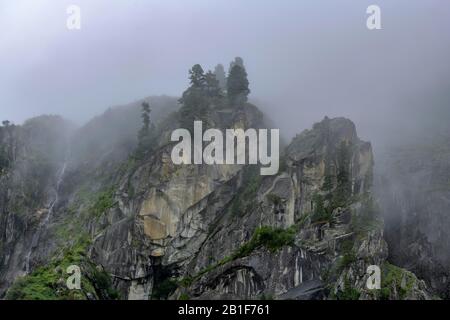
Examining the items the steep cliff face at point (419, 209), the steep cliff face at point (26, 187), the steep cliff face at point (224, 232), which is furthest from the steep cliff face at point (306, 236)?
the steep cliff face at point (26, 187)

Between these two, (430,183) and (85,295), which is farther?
(430,183)

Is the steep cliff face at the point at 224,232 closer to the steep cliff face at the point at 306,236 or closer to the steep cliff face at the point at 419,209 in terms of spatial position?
the steep cliff face at the point at 306,236

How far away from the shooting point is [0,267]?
135625mm

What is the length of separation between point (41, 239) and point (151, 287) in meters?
27.1

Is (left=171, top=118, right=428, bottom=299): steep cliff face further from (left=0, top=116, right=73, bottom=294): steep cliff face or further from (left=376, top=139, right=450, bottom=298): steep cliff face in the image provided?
(left=0, top=116, right=73, bottom=294): steep cliff face

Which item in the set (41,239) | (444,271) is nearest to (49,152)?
(41,239)

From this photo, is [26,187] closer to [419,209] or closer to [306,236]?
[306,236]

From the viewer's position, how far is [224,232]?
11569cm

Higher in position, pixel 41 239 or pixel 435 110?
pixel 435 110

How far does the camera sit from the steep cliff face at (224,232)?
10106 cm

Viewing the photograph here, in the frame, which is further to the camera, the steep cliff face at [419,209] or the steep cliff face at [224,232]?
the steep cliff face at [419,209]

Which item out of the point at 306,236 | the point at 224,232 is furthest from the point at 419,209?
the point at 224,232

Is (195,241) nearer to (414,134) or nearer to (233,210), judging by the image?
(233,210)

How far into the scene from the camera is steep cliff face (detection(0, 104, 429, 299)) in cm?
10106
